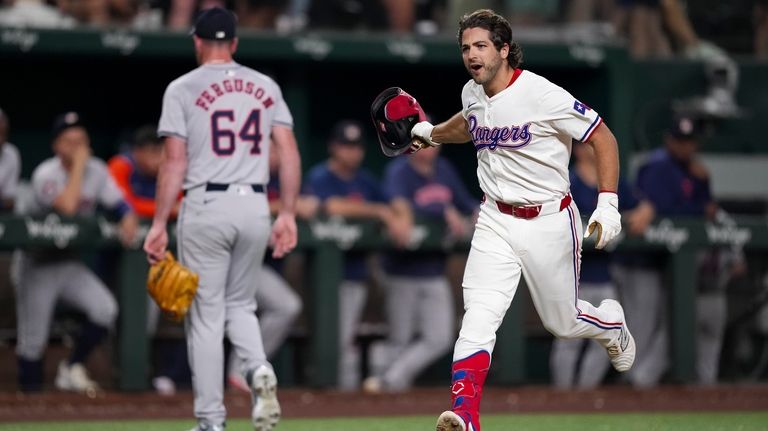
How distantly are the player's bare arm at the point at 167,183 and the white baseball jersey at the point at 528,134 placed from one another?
4.55 ft

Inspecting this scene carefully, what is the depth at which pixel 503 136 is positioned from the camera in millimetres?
5148

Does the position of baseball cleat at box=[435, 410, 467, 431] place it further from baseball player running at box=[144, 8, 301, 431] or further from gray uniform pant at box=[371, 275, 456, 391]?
gray uniform pant at box=[371, 275, 456, 391]

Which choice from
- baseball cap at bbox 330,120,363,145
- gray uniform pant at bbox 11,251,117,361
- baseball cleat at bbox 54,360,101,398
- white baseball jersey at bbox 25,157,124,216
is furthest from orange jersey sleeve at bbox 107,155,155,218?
baseball cap at bbox 330,120,363,145

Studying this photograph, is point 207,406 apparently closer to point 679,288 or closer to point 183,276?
point 183,276

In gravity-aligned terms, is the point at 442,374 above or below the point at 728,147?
below

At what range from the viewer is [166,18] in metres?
10.4

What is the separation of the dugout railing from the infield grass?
1581mm

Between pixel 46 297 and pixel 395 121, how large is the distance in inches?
148

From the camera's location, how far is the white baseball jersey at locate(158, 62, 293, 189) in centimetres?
582

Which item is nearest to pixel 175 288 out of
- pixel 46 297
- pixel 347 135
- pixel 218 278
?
pixel 218 278

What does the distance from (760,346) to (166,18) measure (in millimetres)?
5254

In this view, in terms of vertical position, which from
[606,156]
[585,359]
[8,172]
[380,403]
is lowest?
[380,403]

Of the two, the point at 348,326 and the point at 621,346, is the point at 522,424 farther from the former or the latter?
the point at 348,326

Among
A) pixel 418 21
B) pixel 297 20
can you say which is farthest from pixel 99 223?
pixel 418 21
